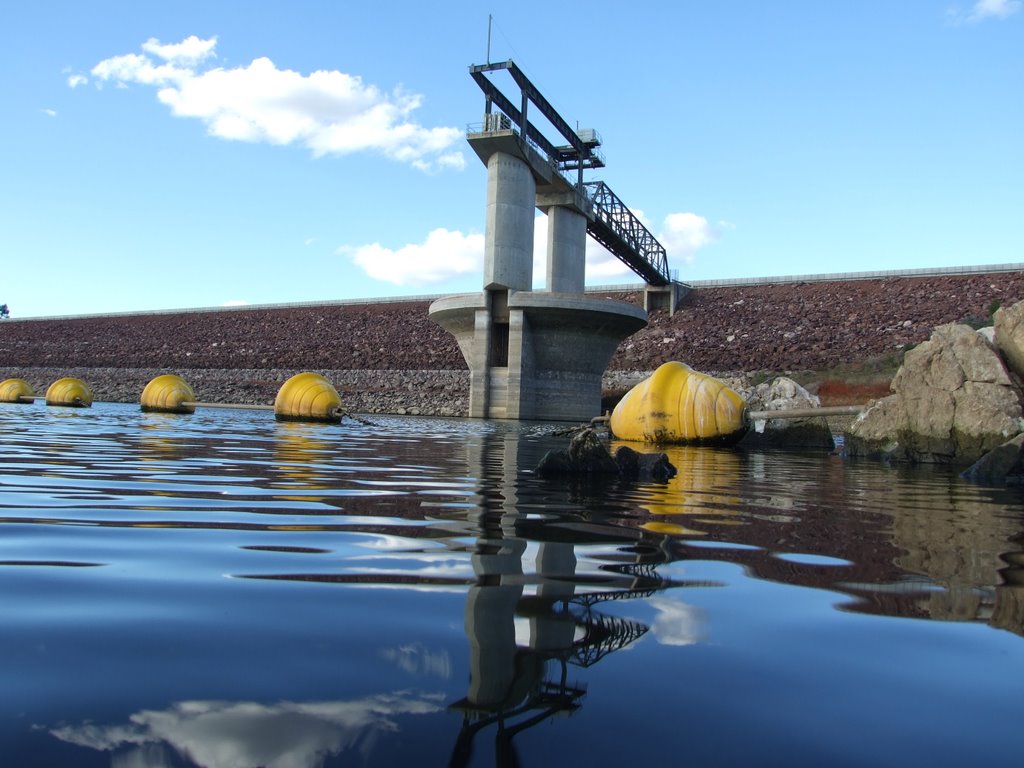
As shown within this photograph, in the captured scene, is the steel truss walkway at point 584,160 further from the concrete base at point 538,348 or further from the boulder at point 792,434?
the boulder at point 792,434

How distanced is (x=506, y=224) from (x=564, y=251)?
5033mm

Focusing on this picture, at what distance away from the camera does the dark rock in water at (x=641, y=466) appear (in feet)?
18.6

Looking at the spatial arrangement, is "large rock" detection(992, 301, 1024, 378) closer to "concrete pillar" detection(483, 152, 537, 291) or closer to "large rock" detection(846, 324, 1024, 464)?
"large rock" detection(846, 324, 1024, 464)

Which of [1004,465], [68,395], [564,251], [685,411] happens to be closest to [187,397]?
[68,395]

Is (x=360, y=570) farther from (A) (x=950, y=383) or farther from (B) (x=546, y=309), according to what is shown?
(B) (x=546, y=309)

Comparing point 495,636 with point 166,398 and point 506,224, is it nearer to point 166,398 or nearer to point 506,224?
point 166,398

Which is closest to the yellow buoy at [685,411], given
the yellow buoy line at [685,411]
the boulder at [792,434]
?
the yellow buoy line at [685,411]

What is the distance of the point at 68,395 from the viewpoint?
65.2 feet

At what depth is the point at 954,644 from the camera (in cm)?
167

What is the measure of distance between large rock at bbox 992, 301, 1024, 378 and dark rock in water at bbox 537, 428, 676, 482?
5.75 meters

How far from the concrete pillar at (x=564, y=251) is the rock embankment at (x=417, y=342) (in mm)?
6946

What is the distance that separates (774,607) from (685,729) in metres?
0.88

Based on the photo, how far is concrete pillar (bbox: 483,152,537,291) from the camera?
2692 centimetres

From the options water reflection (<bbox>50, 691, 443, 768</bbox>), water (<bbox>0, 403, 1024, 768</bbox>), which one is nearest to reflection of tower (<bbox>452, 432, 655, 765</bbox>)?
water (<bbox>0, 403, 1024, 768</bbox>)
